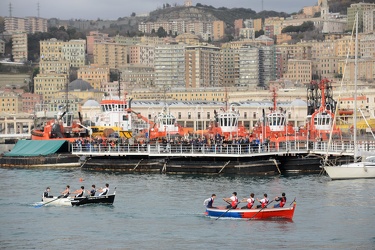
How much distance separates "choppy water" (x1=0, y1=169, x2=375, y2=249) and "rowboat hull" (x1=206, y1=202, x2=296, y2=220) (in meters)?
0.40

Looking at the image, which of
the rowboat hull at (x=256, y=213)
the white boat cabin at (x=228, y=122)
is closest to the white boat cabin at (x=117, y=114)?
the white boat cabin at (x=228, y=122)

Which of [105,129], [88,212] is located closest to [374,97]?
[105,129]

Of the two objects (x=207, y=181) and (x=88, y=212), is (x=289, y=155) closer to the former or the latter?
(x=207, y=181)

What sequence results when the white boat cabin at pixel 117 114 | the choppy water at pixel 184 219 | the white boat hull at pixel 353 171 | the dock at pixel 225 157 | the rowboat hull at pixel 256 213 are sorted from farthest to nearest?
the white boat cabin at pixel 117 114 < the dock at pixel 225 157 < the white boat hull at pixel 353 171 < the rowboat hull at pixel 256 213 < the choppy water at pixel 184 219

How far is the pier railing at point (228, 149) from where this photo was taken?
272 feet

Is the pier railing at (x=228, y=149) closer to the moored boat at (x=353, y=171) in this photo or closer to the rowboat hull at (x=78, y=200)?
the moored boat at (x=353, y=171)

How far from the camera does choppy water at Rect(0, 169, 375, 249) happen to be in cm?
5566

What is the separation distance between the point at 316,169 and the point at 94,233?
29269 millimetres

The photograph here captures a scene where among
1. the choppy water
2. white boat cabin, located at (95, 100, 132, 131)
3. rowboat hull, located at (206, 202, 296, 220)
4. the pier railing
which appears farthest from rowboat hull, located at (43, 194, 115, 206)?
white boat cabin, located at (95, 100, 132, 131)

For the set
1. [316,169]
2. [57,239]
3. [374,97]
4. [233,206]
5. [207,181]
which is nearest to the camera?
[57,239]

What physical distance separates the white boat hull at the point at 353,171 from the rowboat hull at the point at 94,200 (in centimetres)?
1781

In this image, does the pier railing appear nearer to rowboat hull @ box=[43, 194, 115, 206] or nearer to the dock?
the dock

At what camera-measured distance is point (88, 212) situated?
64562 millimetres

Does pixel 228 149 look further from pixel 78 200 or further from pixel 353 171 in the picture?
pixel 78 200
